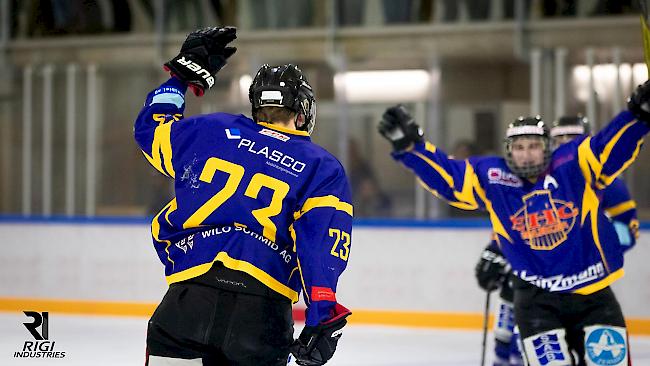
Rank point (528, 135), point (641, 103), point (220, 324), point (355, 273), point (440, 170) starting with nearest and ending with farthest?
point (220, 324), point (641, 103), point (528, 135), point (440, 170), point (355, 273)

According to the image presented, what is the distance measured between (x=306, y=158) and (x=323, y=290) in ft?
0.86

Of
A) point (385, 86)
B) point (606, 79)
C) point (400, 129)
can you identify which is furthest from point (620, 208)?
point (385, 86)

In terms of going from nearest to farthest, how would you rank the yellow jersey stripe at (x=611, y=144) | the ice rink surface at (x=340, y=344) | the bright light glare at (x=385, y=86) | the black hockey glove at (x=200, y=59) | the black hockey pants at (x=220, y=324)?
the black hockey pants at (x=220, y=324) → the black hockey glove at (x=200, y=59) → the yellow jersey stripe at (x=611, y=144) → the ice rink surface at (x=340, y=344) → the bright light glare at (x=385, y=86)

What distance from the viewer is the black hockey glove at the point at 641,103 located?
10.5 ft

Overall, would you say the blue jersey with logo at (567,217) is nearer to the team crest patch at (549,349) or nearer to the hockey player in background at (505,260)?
the team crest patch at (549,349)

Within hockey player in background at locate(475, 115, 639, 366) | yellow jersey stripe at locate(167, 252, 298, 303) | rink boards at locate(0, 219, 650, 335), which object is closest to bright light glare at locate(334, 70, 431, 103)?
rink boards at locate(0, 219, 650, 335)

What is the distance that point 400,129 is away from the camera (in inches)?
152

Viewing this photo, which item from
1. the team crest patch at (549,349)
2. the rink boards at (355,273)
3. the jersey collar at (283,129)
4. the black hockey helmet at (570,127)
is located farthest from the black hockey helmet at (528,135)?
the rink boards at (355,273)

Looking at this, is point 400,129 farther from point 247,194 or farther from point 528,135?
point 247,194

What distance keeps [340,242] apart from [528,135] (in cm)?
163

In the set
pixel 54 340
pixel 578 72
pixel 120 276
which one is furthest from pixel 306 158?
pixel 578 72

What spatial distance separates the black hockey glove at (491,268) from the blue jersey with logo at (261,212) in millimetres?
2501

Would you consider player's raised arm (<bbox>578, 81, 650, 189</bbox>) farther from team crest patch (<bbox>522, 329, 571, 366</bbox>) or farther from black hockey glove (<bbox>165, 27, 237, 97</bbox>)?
black hockey glove (<bbox>165, 27, 237, 97</bbox>)

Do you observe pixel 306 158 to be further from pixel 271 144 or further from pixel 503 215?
pixel 503 215
